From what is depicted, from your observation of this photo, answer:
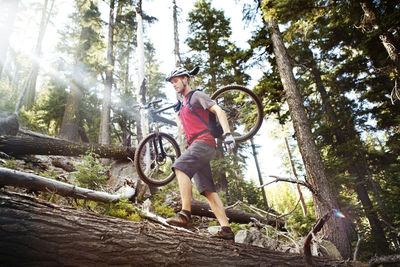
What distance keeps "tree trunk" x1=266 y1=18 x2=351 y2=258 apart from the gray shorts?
3886 millimetres

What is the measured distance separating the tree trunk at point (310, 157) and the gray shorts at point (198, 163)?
3886 millimetres

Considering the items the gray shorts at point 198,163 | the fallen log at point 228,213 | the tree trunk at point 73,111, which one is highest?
the tree trunk at point 73,111

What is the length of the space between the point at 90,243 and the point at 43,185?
2.64 m

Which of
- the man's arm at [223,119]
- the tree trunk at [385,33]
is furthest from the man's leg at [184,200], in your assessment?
the tree trunk at [385,33]

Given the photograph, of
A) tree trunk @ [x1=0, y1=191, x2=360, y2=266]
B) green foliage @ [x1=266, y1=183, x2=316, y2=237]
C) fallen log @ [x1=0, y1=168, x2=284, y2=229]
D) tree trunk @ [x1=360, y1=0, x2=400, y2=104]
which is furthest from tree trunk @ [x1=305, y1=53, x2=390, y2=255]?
tree trunk @ [x1=0, y1=191, x2=360, y2=266]

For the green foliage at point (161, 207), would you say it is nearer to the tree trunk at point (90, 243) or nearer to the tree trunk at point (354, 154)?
the tree trunk at point (90, 243)

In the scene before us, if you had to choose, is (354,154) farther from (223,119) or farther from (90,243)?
(90,243)

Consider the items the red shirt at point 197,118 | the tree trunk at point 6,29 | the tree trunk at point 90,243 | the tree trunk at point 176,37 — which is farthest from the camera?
the tree trunk at point 6,29

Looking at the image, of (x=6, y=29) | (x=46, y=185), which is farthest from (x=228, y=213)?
(x=6, y=29)

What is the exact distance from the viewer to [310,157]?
594 cm

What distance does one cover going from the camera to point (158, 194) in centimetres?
677

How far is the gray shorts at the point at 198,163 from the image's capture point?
3.07 m

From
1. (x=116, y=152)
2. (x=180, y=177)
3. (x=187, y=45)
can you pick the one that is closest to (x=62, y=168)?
(x=116, y=152)

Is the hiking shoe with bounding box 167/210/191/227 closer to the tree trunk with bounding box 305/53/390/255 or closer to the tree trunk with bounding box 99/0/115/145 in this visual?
the tree trunk with bounding box 305/53/390/255
